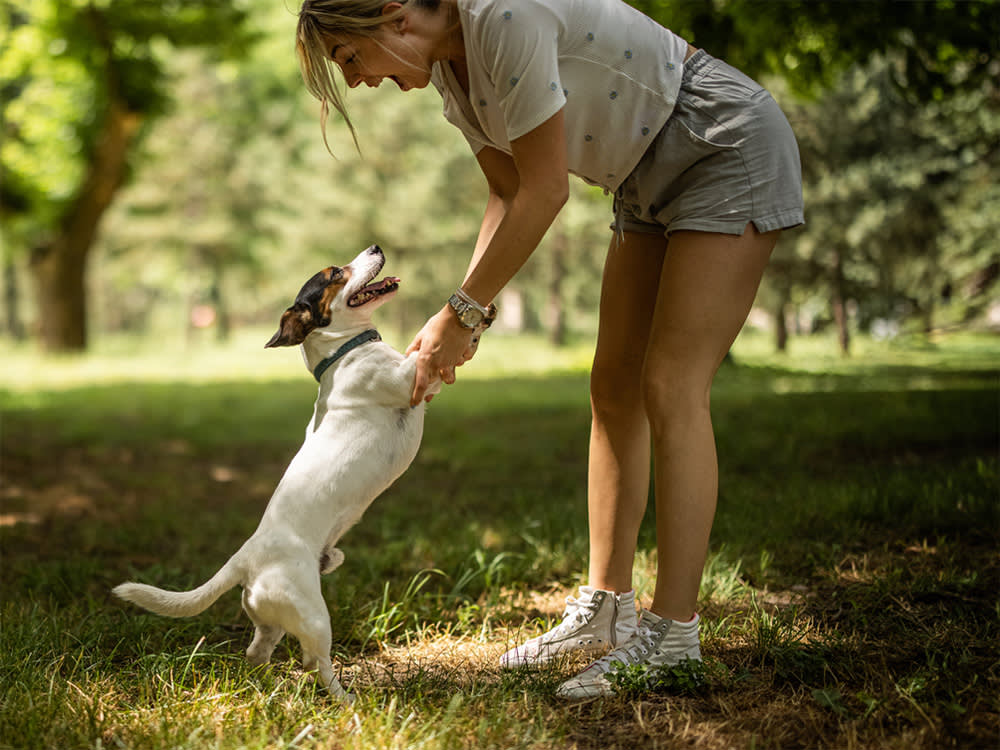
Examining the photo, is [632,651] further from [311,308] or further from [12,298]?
[12,298]

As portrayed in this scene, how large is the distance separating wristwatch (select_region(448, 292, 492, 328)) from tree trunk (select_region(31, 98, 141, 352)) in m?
14.1

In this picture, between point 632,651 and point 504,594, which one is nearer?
point 632,651

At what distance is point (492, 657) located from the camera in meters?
2.71

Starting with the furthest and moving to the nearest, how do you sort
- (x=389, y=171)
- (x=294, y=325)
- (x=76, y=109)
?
(x=389, y=171)
(x=76, y=109)
(x=294, y=325)

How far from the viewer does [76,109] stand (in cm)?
1540

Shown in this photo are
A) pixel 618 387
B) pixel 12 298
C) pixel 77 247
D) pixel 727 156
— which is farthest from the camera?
pixel 12 298

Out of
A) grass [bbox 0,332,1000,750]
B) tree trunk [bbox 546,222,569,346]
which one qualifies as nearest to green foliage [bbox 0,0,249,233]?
grass [bbox 0,332,1000,750]

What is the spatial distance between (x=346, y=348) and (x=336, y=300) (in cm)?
14

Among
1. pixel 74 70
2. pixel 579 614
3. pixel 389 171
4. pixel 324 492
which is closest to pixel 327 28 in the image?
pixel 324 492

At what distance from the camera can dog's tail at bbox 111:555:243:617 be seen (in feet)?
7.26

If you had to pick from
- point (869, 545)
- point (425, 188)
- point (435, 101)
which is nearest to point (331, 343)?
point (869, 545)

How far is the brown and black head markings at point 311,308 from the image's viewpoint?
2.35 metres

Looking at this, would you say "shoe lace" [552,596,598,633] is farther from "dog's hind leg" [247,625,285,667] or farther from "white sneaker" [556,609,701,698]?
"dog's hind leg" [247,625,285,667]

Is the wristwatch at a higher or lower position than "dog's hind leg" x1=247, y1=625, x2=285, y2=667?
higher
